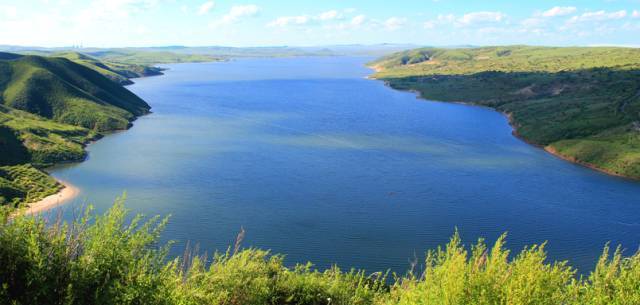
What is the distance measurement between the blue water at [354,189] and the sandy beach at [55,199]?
5.80ft

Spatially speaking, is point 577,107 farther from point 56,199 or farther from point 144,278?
point 144,278

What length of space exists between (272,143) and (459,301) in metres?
82.5

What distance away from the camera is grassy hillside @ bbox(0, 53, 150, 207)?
7219 centimetres

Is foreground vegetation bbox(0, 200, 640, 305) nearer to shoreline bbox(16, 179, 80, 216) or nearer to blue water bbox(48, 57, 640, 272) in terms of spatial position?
blue water bbox(48, 57, 640, 272)

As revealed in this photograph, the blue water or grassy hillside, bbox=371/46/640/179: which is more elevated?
grassy hillside, bbox=371/46/640/179

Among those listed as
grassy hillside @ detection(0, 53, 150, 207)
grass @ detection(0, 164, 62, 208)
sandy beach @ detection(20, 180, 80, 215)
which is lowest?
sandy beach @ detection(20, 180, 80, 215)

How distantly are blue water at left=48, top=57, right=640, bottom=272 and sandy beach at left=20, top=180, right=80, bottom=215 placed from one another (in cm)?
177

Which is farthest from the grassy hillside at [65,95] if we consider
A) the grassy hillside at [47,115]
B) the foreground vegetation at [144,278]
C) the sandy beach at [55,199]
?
the foreground vegetation at [144,278]

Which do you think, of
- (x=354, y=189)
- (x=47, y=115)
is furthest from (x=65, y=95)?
(x=354, y=189)

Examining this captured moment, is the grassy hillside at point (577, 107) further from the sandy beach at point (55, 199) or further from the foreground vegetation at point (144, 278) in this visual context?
the sandy beach at point (55, 199)

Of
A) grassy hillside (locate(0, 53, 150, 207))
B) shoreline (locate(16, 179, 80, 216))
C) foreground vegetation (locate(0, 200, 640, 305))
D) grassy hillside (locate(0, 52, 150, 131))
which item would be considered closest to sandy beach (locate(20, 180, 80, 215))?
shoreline (locate(16, 179, 80, 216))

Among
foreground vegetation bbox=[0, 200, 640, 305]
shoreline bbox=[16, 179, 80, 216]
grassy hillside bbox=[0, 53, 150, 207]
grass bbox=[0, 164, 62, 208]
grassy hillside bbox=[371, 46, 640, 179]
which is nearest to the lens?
foreground vegetation bbox=[0, 200, 640, 305]

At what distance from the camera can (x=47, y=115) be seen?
117 metres

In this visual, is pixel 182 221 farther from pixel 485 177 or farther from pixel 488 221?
pixel 485 177
